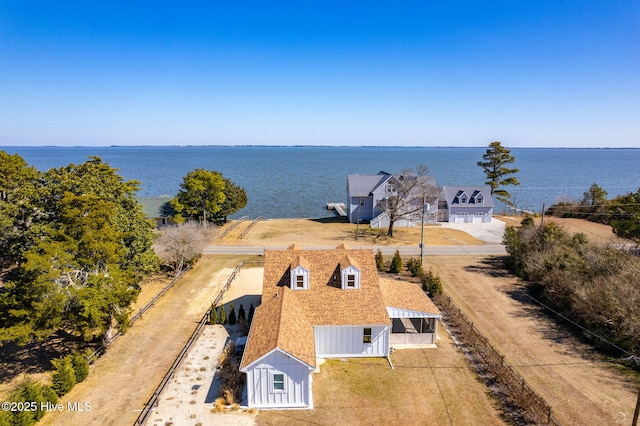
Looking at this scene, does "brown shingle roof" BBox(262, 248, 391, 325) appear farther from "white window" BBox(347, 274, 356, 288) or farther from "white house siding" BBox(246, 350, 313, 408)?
"white house siding" BBox(246, 350, 313, 408)

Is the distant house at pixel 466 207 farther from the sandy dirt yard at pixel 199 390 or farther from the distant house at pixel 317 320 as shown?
the sandy dirt yard at pixel 199 390

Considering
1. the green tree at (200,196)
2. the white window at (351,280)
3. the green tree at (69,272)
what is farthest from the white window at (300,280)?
the green tree at (200,196)

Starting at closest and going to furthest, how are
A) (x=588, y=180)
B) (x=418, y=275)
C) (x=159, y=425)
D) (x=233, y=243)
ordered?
→ (x=159, y=425) < (x=418, y=275) < (x=233, y=243) < (x=588, y=180)

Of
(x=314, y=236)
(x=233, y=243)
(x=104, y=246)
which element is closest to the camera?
(x=104, y=246)

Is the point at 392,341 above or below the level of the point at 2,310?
below

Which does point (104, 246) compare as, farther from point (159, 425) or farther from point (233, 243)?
point (233, 243)

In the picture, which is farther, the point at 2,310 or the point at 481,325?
the point at 481,325

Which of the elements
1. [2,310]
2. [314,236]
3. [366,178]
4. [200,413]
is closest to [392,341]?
[200,413]
